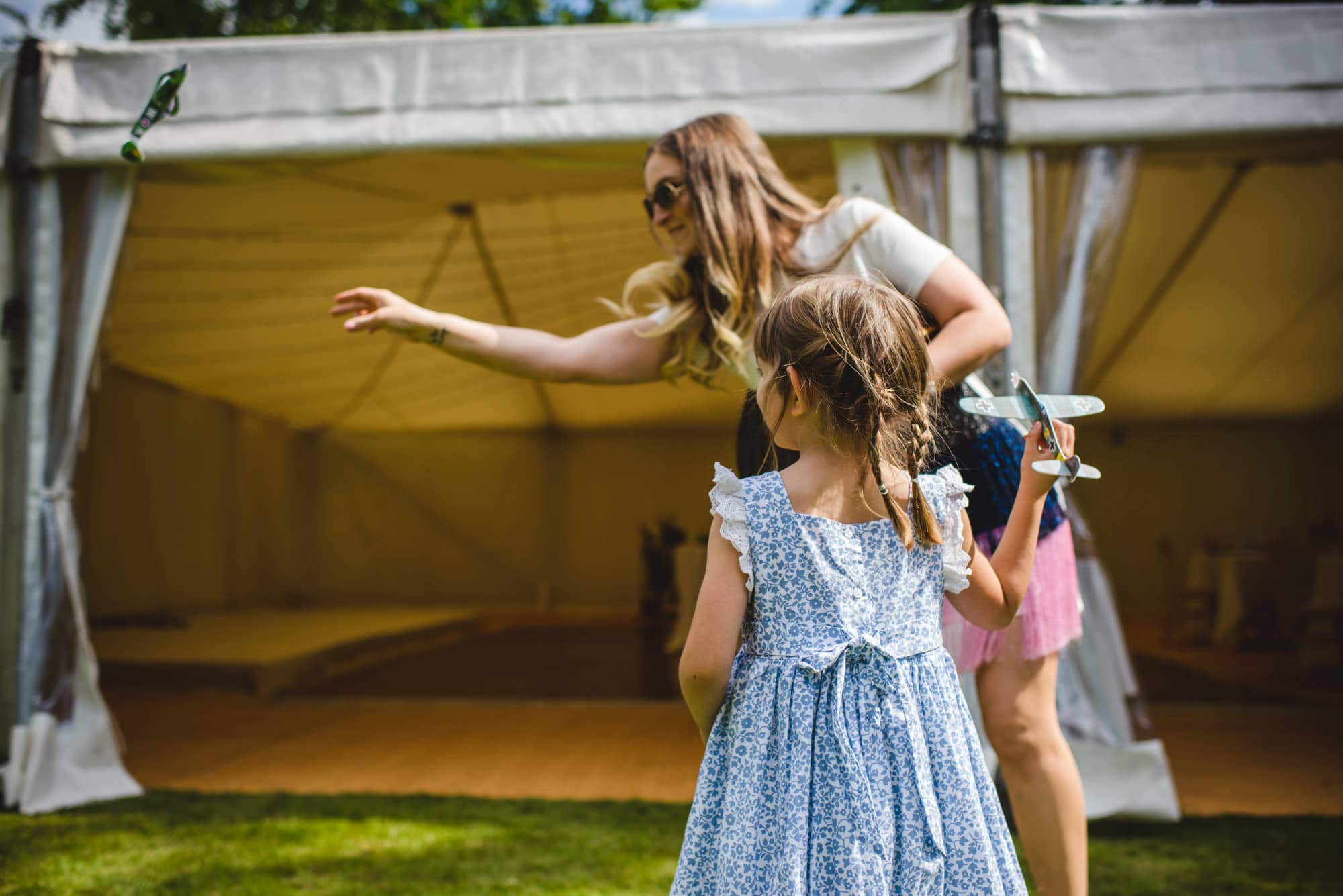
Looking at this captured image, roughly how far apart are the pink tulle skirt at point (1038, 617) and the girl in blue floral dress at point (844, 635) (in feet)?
0.92

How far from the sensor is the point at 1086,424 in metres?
10.9

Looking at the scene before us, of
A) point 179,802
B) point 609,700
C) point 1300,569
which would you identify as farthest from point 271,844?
point 1300,569

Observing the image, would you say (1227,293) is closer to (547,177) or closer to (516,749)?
(547,177)

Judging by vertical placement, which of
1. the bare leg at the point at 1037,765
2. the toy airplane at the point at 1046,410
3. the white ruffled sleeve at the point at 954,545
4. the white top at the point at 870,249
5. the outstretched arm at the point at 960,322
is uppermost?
the white top at the point at 870,249

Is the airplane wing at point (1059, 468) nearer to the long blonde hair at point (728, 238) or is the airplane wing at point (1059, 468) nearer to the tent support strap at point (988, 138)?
the long blonde hair at point (728, 238)

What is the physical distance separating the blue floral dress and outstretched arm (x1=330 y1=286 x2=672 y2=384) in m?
0.52

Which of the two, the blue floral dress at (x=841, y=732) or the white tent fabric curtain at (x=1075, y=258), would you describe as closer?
the blue floral dress at (x=841, y=732)

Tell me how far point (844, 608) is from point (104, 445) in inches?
320

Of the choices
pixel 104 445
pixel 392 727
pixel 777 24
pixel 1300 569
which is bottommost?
pixel 392 727

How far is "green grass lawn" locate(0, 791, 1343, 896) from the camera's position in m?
2.32

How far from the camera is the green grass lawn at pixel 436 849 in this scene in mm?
2324

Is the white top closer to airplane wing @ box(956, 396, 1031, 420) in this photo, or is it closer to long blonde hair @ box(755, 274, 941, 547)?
long blonde hair @ box(755, 274, 941, 547)

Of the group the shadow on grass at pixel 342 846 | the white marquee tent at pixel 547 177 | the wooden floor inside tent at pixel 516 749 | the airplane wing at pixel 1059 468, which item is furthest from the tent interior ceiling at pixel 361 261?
the wooden floor inside tent at pixel 516 749

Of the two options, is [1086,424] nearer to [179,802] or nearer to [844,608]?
[179,802]
